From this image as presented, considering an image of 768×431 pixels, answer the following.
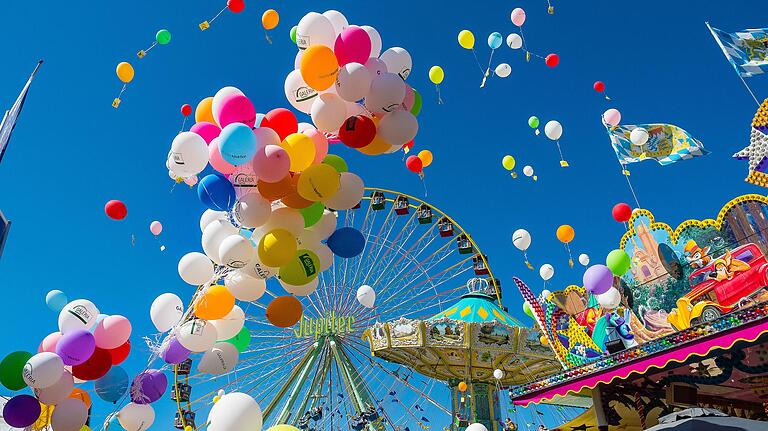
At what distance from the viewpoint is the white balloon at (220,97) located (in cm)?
462

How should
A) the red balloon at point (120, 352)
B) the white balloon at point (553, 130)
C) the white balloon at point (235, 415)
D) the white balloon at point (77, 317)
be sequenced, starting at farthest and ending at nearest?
the white balloon at point (553, 130), the white balloon at point (77, 317), the red balloon at point (120, 352), the white balloon at point (235, 415)

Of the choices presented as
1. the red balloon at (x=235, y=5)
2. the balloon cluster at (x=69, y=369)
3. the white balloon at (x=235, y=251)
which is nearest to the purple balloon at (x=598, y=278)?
the white balloon at (x=235, y=251)

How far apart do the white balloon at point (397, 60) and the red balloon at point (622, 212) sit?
10.3ft

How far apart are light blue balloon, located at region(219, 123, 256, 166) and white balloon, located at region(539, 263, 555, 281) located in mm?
7295

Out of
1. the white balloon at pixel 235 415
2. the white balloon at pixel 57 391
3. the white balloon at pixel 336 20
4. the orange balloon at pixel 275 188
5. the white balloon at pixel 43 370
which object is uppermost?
the white balloon at pixel 336 20

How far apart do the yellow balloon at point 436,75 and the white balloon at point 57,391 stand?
5.70m

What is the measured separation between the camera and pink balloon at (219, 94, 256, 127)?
4.55 m

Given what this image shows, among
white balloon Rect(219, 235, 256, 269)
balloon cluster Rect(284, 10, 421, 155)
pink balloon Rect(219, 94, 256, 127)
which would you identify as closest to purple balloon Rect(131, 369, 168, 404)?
white balloon Rect(219, 235, 256, 269)

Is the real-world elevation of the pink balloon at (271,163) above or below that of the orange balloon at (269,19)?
below

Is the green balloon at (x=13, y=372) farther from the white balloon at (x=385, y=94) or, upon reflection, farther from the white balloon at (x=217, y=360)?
the white balloon at (x=385, y=94)

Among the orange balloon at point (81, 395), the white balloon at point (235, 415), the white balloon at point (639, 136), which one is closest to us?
the white balloon at point (235, 415)

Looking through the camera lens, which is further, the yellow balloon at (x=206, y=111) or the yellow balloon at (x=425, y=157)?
the yellow balloon at (x=425, y=157)

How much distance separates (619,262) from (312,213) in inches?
140

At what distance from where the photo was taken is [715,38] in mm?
5895
